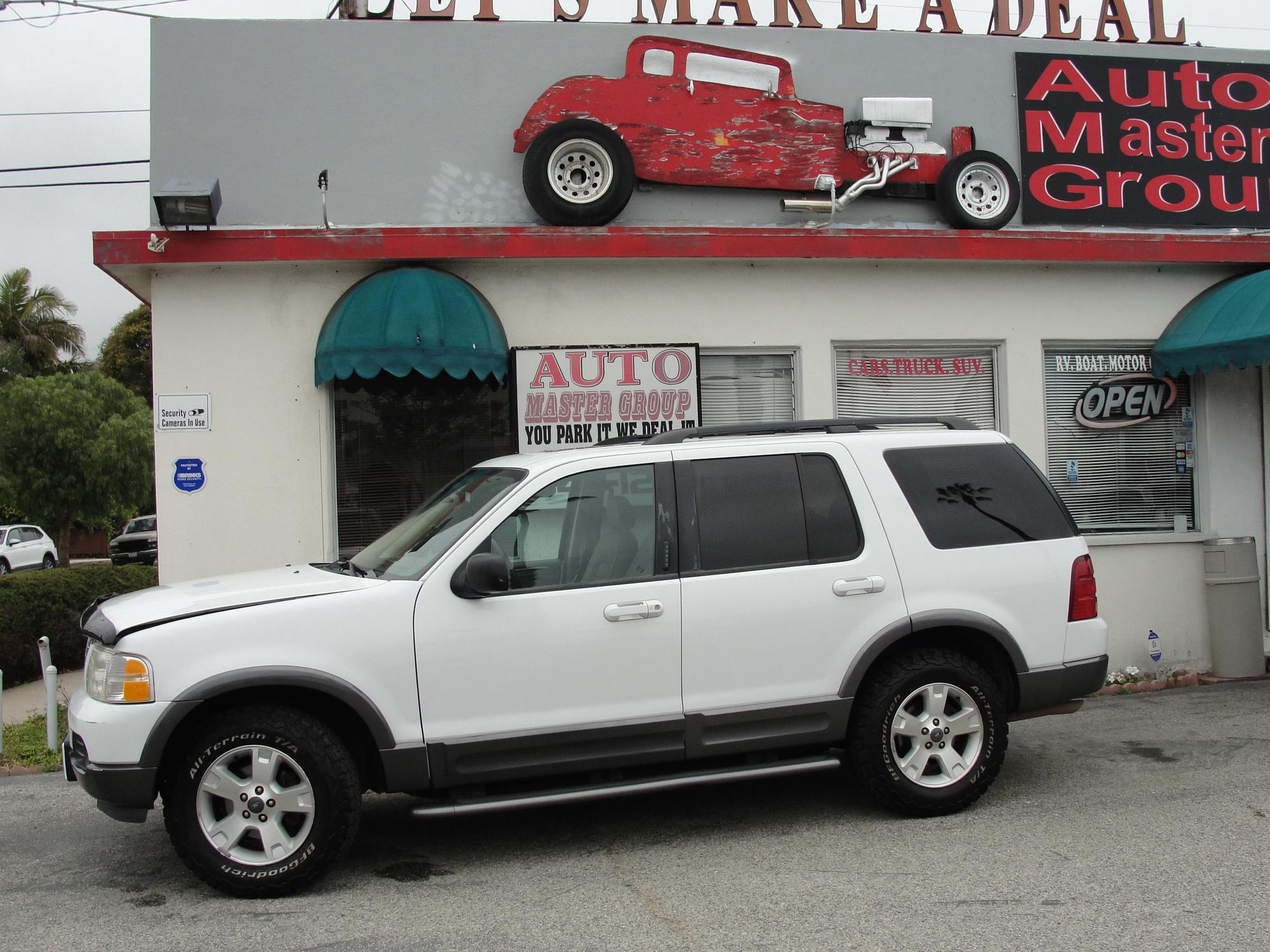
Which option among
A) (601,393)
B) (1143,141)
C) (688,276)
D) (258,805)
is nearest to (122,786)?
(258,805)

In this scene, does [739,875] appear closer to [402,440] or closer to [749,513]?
[749,513]

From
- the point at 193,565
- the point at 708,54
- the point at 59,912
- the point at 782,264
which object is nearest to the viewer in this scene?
the point at 59,912

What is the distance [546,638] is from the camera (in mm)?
5211

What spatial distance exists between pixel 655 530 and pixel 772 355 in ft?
14.7

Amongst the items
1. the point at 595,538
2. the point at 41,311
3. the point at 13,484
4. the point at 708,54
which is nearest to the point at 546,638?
the point at 595,538

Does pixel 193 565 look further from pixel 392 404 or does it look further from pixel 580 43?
pixel 580 43

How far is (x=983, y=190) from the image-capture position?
10.5 metres

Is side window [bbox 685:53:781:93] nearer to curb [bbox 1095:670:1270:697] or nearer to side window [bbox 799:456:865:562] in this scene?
side window [bbox 799:456:865:562]

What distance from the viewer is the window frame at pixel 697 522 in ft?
18.2

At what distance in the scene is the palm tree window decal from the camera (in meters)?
6.03

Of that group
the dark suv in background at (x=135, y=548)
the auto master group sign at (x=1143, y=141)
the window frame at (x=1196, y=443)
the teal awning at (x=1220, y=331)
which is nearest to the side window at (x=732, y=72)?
the auto master group sign at (x=1143, y=141)

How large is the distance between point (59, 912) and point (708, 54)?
8.43 metres

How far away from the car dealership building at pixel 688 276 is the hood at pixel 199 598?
3.20 m

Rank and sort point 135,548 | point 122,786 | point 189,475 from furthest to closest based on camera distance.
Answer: point 135,548
point 189,475
point 122,786
